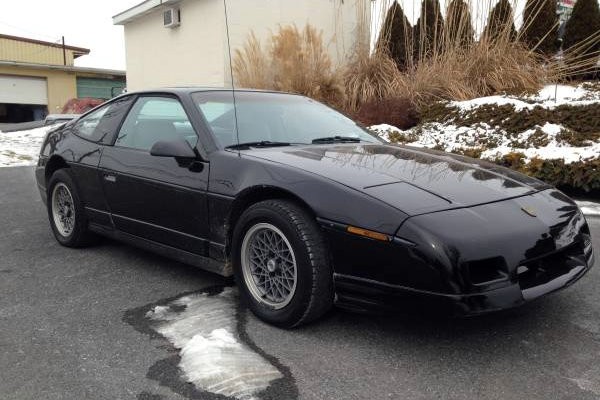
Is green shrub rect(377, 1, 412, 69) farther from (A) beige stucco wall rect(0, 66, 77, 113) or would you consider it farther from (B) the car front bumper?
(A) beige stucco wall rect(0, 66, 77, 113)

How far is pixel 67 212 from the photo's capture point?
4531 mm

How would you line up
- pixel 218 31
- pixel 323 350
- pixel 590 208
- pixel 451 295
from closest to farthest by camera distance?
pixel 451 295 < pixel 323 350 < pixel 590 208 < pixel 218 31

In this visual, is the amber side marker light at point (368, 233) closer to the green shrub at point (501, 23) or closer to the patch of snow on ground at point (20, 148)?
the green shrub at point (501, 23)

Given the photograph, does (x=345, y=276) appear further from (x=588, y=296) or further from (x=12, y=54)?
(x=12, y=54)

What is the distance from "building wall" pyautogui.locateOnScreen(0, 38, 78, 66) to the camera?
111 ft

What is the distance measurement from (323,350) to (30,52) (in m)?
38.1

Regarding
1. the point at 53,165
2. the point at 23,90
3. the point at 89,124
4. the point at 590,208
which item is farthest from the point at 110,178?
the point at 23,90

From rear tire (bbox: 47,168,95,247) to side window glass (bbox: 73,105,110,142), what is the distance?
33cm

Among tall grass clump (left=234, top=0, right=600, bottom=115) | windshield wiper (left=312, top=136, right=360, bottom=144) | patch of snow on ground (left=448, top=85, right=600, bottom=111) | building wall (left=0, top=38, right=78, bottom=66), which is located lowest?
windshield wiper (left=312, top=136, right=360, bottom=144)

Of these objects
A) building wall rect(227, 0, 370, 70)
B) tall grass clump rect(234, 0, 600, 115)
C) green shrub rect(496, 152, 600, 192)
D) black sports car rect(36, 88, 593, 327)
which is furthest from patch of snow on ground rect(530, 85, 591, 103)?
black sports car rect(36, 88, 593, 327)

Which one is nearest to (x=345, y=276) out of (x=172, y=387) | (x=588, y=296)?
(x=172, y=387)

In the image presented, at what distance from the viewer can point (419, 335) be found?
2799 millimetres

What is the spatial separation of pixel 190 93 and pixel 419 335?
7.04ft

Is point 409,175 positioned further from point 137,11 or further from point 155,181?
point 137,11
